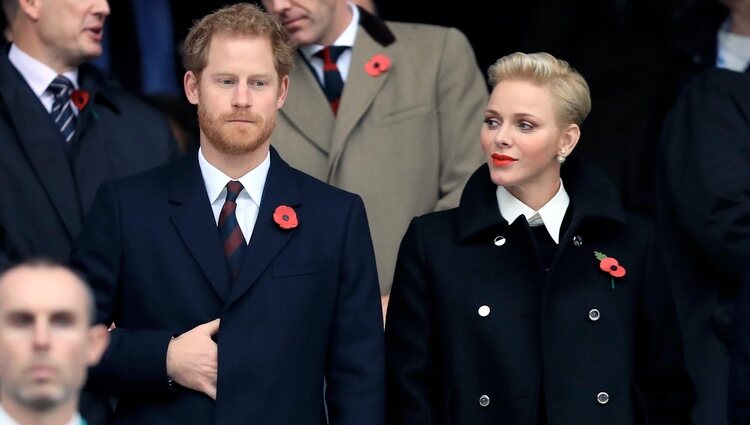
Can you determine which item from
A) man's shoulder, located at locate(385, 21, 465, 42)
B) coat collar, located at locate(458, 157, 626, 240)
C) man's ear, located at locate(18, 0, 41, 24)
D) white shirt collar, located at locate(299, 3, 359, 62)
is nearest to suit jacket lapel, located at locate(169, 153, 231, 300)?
coat collar, located at locate(458, 157, 626, 240)

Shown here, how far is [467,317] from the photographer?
219 inches

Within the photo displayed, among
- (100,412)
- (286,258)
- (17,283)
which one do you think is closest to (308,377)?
(286,258)

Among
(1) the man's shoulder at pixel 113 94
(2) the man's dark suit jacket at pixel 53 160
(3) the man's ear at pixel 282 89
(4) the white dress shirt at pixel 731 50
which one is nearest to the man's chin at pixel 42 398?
(3) the man's ear at pixel 282 89

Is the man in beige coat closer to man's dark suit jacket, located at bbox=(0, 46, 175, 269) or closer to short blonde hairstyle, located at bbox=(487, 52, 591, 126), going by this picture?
man's dark suit jacket, located at bbox=(0, 46, 175, 269)

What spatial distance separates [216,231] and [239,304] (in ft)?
0.78

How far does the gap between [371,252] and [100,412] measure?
3.14ft

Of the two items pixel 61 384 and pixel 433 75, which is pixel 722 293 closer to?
pixel 433 75

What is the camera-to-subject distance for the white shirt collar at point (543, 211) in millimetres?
5664

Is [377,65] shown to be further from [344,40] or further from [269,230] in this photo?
[269,230]

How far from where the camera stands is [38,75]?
21.1 ft

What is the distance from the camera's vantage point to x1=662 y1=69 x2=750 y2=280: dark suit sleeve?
20.2ft

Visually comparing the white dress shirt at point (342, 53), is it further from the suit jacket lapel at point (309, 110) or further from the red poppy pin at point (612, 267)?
A: the red poppy pin at point (612, 267)

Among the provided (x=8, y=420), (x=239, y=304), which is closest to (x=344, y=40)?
(x=239, y=304)

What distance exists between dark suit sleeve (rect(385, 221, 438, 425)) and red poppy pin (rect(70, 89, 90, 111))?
143 centimetres
